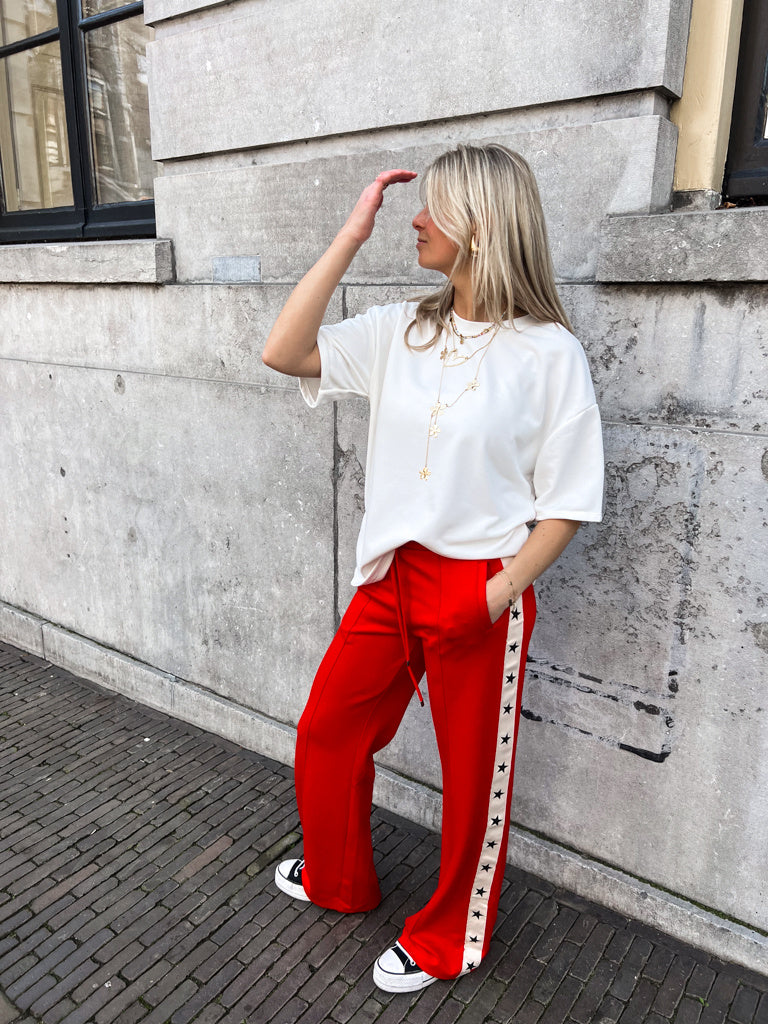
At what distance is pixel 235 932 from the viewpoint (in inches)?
101

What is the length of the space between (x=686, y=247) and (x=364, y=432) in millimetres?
1267

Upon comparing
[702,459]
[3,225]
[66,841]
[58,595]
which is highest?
[3,225]

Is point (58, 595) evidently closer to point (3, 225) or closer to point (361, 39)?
point (3, 225)

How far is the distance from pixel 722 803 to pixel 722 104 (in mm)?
2071

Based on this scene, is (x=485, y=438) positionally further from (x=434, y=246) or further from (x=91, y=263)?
(x=91, y=263)

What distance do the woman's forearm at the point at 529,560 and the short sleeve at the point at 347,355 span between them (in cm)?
63

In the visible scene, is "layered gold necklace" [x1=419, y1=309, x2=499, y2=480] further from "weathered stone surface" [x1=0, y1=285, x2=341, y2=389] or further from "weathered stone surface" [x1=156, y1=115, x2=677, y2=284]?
"weathered stone surface" [x1=0, y1=285, x2=341, y2=389]

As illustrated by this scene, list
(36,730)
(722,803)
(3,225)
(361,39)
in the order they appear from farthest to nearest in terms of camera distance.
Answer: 1. (3,225)
2. (36,730)
3. (361,39)
4. (722,803)

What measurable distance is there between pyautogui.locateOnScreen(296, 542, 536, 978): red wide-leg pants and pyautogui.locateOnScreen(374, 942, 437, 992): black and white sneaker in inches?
1.0

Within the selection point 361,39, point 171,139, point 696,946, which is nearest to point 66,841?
point 696,946

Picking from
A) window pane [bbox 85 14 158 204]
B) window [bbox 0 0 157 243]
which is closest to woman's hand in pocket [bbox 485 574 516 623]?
window [bbox 0 0 157 243]

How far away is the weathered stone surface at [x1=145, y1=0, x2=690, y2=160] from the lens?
2254mm

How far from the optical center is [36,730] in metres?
3.76

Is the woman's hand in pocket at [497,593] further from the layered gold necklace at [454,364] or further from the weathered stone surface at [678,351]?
the weathered stone surface at [678,351]
